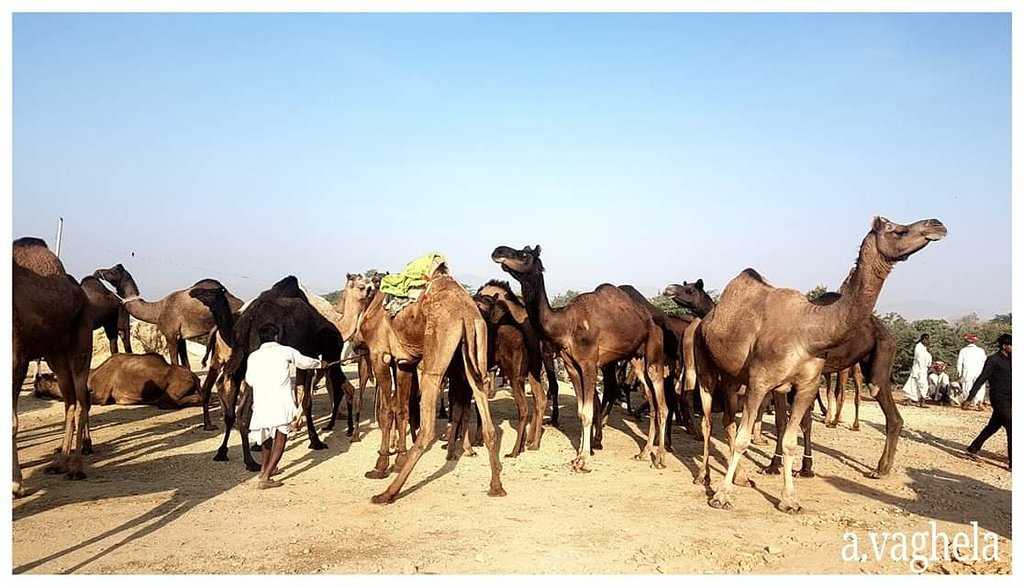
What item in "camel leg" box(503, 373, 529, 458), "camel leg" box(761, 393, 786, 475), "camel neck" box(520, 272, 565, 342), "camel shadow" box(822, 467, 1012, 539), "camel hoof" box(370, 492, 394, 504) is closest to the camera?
"camel shadow" box(822, 467, 1012, 539)

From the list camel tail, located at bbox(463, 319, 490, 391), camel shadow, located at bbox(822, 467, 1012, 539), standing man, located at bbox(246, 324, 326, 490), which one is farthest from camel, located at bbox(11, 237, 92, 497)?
camel shadow, located at bbox(822, 467, 1012, 539)

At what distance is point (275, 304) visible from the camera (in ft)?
32.7

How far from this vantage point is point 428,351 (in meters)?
8.05

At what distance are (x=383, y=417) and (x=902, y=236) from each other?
5.96 m

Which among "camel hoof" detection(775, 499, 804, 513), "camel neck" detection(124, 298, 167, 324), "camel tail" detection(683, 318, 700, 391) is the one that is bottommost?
"camel hoof" detection(775, 499, 804, 513)

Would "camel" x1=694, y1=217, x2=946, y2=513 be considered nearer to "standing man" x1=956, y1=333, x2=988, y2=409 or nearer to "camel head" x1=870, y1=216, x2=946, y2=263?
"camel head" x1=870, y1=216, x2=946, y2=263

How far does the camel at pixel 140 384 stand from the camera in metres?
13.4

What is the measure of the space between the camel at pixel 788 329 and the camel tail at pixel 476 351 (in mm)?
2494

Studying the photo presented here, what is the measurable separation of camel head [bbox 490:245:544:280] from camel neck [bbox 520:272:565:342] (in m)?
0.25

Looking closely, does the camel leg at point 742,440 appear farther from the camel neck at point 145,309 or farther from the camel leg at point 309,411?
the camel neck at point 145,309

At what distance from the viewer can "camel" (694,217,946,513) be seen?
693 cm

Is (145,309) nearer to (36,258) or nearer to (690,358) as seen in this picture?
(36,258)

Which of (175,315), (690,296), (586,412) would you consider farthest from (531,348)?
(175,315)

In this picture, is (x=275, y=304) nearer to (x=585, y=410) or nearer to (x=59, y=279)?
(x=59, y=279)
